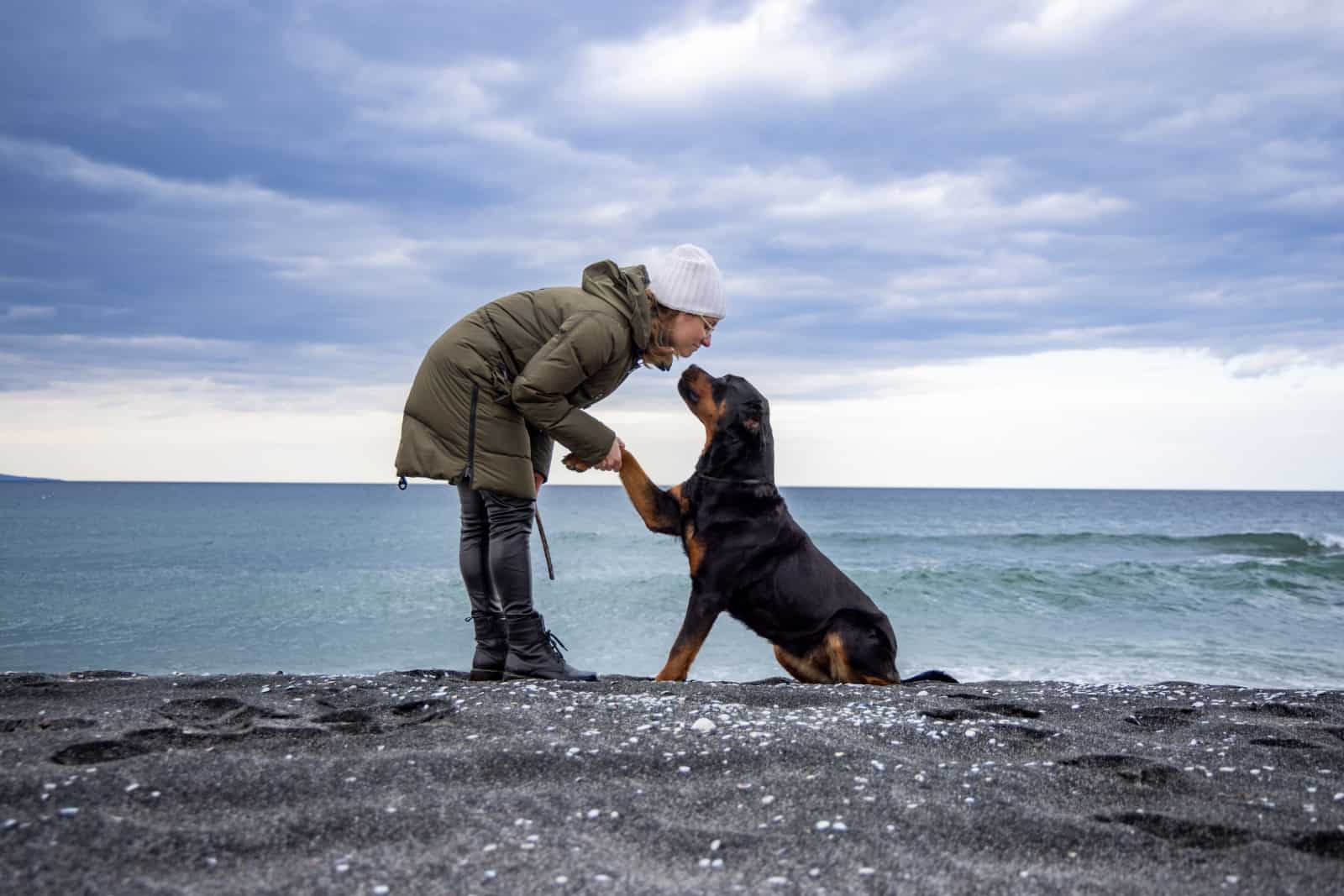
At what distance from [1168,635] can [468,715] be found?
32.6 feet

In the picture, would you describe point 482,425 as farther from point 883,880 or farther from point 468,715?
point 883,880

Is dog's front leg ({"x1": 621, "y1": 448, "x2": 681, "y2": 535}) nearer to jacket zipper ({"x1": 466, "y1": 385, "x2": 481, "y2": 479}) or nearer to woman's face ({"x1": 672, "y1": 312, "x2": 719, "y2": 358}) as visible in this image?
woman's face ({"x1": 672, "y1": 312, "x2": 719, "y2": 358})

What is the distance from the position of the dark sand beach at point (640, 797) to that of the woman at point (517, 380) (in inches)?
31.8

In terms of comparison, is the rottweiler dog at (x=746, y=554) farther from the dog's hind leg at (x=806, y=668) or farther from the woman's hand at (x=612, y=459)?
the woman's hand at (x=612, y=459)

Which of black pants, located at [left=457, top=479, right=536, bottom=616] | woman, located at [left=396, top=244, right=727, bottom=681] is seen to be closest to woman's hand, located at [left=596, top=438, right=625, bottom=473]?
woman, located at [left=396, top=244, right=727, bottom=681]

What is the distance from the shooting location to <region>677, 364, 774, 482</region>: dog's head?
4633 mm

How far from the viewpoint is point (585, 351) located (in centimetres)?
397

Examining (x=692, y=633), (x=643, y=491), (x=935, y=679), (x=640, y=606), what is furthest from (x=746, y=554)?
(x=640, y=606)

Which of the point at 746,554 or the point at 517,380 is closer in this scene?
the point at 517,380

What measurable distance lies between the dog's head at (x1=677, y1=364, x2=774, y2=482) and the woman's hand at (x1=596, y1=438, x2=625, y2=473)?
0.52 m

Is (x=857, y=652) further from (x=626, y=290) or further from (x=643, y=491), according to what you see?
(x=626, y=290)

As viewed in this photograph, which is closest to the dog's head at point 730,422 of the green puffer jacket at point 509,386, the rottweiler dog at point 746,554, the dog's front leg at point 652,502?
the rottweiler dog at point 746,554

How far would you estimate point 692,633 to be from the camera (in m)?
4.59

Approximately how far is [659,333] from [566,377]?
530 mm
